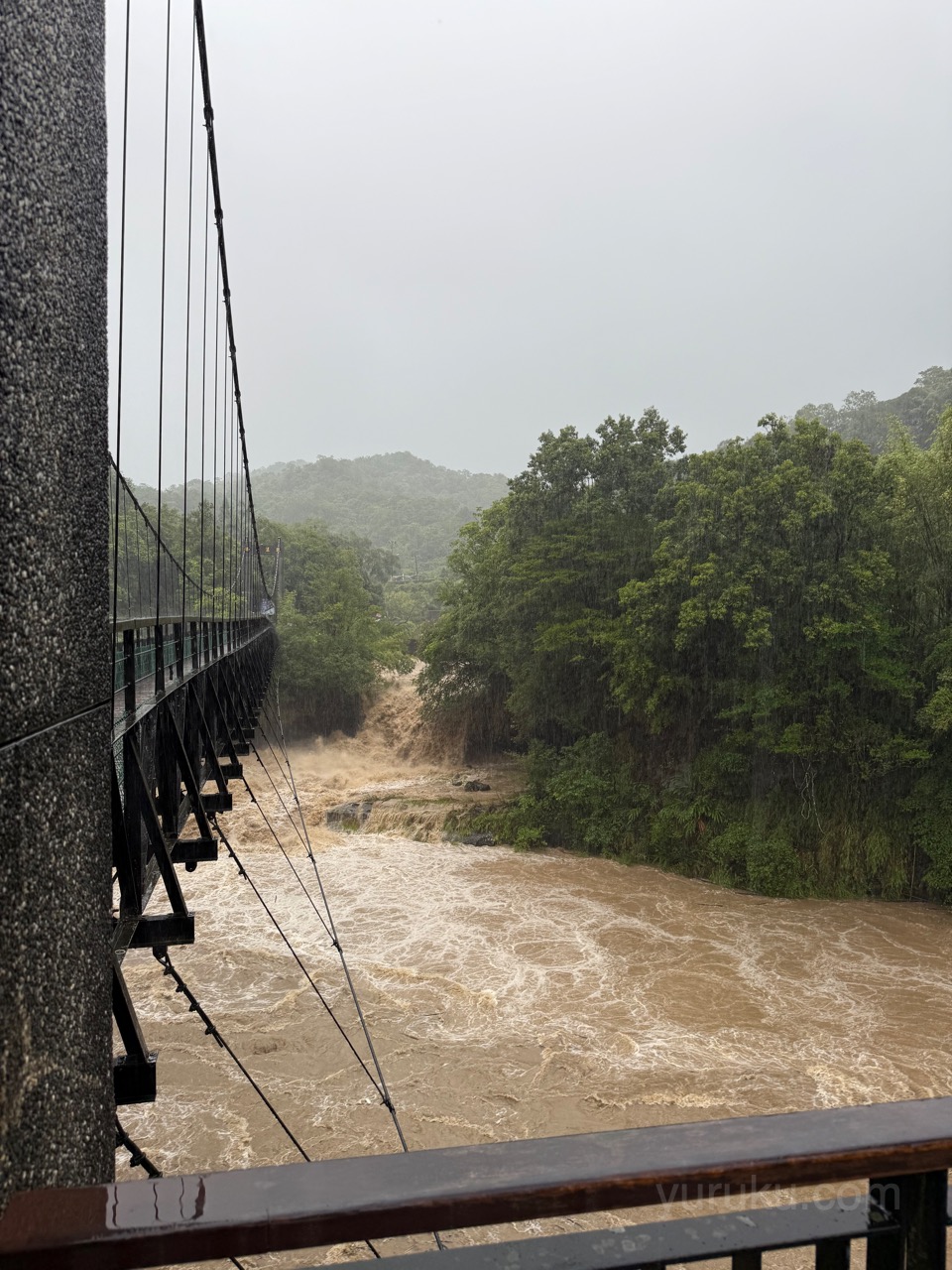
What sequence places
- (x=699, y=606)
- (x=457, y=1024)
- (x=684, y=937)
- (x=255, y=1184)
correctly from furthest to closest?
(x=699, y=606) → (x=684, y=937) → (x=457, y=1024) → (x=255, y=1184)

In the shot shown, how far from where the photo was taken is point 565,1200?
0.79m


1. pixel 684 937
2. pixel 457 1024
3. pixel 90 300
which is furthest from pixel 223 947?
pixel 90 300

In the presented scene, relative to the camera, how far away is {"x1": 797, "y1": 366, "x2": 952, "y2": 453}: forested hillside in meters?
38.2

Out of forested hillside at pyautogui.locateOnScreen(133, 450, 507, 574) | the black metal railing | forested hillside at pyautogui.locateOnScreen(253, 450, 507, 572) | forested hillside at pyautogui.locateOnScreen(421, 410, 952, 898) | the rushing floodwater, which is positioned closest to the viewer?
the black metal railing

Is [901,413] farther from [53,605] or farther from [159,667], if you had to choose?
[53,605]

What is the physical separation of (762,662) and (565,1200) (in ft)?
50.5

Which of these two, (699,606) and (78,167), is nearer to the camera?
(78,167)

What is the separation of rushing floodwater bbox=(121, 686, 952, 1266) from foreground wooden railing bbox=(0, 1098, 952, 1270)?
256 inches

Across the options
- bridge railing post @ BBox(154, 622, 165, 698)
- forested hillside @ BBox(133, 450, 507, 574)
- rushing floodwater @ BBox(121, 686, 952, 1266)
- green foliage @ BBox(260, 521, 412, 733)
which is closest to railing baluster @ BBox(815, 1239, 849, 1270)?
bridge railing post @ BBox(154, 622, 165, 698)

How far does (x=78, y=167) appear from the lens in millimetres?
1214

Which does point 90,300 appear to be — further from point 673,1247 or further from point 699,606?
point 699,606

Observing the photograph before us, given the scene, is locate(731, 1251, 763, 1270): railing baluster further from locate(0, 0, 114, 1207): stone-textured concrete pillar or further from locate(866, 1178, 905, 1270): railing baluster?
locate(0, 0, 114, 1207): stone-textured concrete pillar

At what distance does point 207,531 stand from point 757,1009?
27.5m

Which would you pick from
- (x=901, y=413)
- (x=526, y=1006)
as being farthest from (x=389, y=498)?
(x=526, y=1006)
